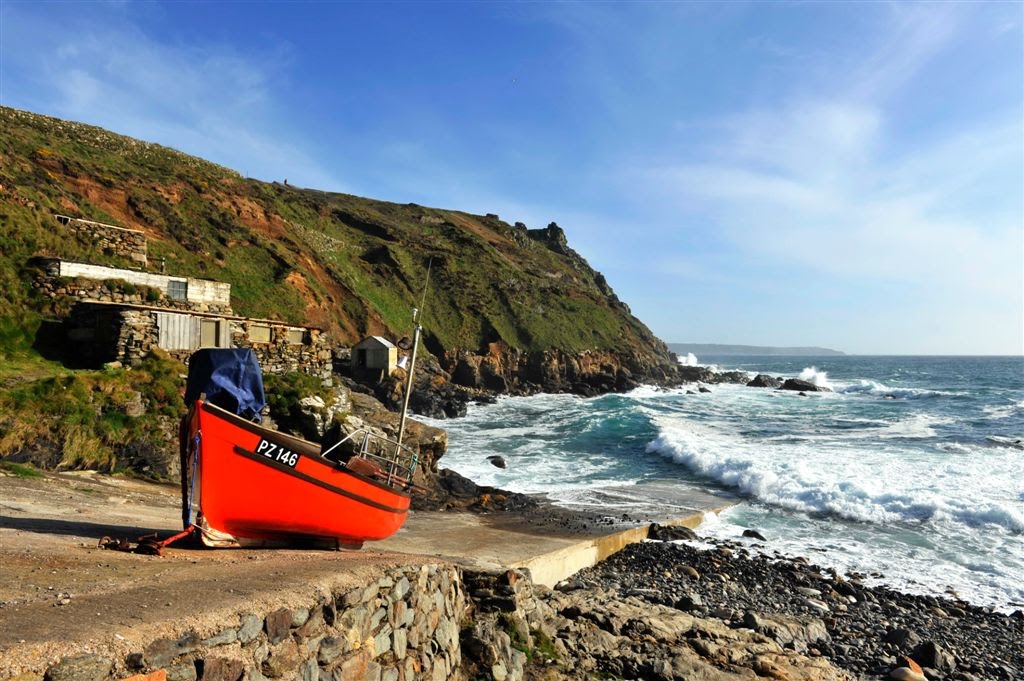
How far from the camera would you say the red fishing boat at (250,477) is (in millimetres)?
7289

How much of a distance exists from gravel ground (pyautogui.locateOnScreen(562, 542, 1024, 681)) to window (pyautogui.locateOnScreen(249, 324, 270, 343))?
503 inches

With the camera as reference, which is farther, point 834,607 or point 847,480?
point 847,480

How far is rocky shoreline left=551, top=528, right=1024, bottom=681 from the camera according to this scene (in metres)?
10.5

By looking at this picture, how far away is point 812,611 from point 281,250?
44.3 m

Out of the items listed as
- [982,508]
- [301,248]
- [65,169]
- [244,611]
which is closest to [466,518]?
[244,611]

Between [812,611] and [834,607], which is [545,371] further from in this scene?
[812,611]

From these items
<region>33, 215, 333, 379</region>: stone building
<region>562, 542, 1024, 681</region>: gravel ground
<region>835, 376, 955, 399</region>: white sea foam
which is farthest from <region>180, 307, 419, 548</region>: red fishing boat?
<region>835, 376, 955, 399</region>: white sea foam

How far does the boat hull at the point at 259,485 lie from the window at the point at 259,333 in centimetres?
1284

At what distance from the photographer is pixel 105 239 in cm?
2289

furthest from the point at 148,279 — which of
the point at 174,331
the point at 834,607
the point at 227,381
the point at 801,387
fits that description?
the point at 801,387

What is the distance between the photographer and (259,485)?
7574 millimetres

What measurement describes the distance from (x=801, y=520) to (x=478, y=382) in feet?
118

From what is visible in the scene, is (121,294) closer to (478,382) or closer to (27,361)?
(27,361)

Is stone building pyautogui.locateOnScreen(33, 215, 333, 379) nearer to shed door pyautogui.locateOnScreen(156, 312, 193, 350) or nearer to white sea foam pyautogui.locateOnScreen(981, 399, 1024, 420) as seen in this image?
shed door pyautogui.locateOnScreen(156, 312, 193, 350)
